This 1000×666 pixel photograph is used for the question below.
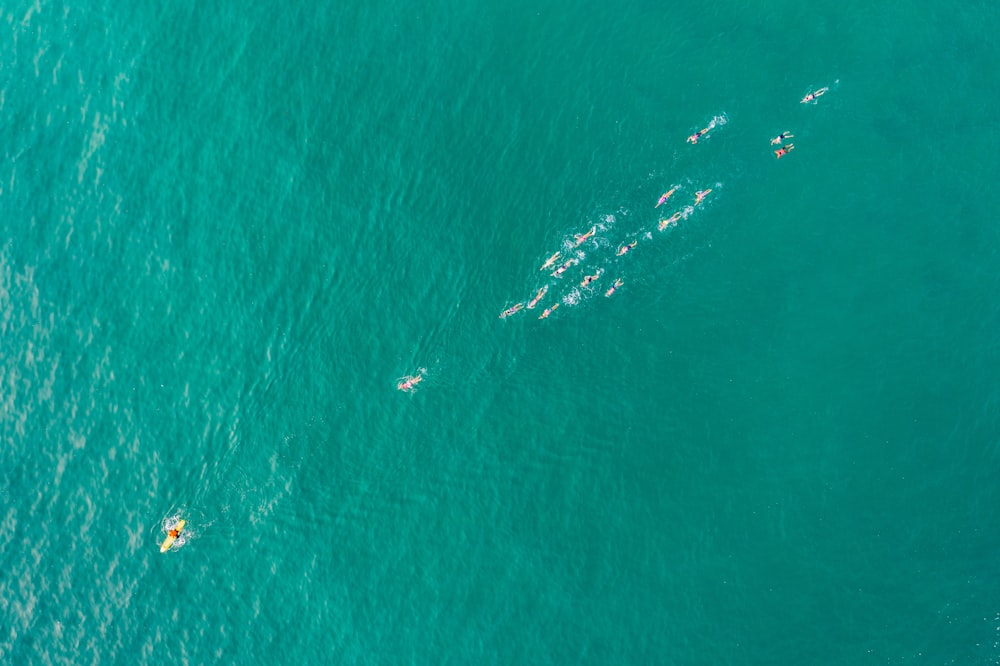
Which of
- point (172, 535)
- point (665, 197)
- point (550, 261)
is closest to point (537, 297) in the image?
point (550, 261)

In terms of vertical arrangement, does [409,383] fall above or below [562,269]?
below

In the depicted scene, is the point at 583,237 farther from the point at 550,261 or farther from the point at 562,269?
the point at 550,261

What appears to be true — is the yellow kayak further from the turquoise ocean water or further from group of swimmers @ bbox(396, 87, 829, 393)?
group of swimmers @ bbox(396, 87, 829, 393)

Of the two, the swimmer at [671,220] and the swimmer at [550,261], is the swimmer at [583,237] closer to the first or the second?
the swimmer at [550,261]

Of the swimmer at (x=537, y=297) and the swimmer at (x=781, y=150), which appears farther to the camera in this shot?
the swimmer at (x=781, y=150)

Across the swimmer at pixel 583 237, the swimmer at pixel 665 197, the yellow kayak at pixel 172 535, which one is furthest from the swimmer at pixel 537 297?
the yellow kayak at pixel 172 535

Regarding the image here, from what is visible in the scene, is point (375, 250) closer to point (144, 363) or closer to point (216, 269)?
point (216, 269)
